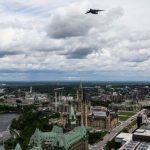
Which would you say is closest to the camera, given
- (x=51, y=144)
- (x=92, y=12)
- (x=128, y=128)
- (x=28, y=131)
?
(x=92, y=12)

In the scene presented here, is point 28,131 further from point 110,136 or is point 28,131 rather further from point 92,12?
point 92,12

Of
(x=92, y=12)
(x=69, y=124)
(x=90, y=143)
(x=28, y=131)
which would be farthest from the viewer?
(x=28, y=131)

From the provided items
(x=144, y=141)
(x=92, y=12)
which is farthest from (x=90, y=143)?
(x=92, y=12)

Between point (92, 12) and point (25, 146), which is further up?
point (92, 12)

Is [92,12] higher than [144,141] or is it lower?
higher

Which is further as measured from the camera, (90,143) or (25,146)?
(90,143)

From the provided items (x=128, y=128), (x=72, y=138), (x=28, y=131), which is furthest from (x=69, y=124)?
(x=128, y=128)

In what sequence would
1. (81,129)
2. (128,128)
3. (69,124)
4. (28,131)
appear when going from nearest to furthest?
(81,129) → (69,124) → (28,131) → (128,128)

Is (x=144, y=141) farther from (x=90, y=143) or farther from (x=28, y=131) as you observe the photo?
(x=28, y=131)

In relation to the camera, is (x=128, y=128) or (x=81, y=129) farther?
(x=128, y=128)
